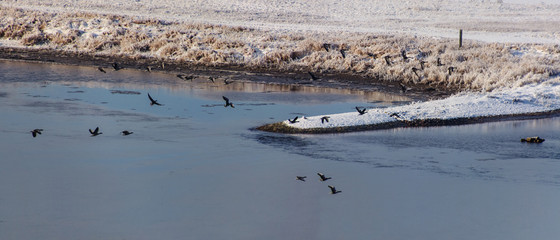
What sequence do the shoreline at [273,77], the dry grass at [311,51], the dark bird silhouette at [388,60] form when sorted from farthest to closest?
the dark bird silhouette at [388,60] → the dry grass at [311,51] → the shoreline at [273,77]

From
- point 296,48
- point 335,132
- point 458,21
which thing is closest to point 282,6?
point 458,21

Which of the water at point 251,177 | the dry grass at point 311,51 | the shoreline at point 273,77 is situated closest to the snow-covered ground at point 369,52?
the dry grass at point 311,51

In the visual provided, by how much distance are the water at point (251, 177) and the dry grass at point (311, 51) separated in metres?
6.88

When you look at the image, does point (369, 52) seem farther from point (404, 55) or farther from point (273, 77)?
point (273, 77)

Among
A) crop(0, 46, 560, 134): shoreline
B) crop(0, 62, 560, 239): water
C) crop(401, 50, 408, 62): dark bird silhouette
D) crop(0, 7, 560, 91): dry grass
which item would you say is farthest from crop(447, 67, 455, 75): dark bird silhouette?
crop(0, 62, 560, 239): water

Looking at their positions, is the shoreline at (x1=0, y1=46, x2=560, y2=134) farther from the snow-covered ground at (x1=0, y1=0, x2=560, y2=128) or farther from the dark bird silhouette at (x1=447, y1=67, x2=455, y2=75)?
the dark bird silhouette at (x1=447, y1=67, x2=455, y2=75)

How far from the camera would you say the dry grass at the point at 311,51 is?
27609 millimetres

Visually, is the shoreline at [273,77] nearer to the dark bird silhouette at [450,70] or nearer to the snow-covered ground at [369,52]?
the snow-covered ground at [369,52]

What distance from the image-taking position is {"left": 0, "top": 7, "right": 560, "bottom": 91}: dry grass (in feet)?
90.6

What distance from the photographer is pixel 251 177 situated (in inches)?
580

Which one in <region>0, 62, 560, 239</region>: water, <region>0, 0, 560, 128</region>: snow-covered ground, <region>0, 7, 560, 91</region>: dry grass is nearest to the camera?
<region>0, 62, 560, 239</region>: water

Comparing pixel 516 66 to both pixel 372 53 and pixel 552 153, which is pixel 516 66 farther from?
pixel 552 153

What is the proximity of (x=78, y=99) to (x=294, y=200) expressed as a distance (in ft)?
40.2

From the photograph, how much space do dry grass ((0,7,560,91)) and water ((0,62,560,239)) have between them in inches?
271
